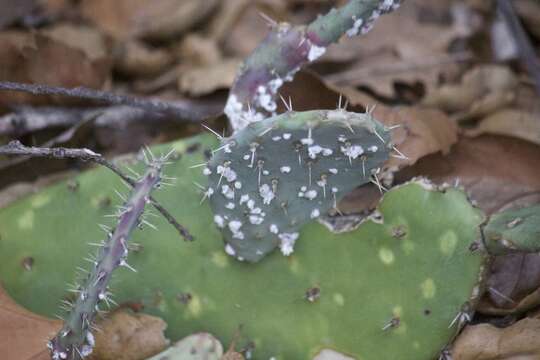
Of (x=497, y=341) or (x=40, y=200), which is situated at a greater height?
(x=40, y=200)

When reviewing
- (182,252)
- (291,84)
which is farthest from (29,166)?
(291,84)

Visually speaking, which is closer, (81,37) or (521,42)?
(521,42)

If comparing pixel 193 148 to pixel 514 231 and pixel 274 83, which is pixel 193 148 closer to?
pixel 274 83

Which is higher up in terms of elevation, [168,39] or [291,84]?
[291,84]

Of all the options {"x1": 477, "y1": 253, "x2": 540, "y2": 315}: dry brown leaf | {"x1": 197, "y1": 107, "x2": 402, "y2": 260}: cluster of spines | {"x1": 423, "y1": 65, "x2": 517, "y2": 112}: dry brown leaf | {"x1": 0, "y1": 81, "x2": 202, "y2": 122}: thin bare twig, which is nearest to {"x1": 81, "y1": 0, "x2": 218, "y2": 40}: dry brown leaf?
{"x1": 0, "y1": 81, "x2": 202, "y2": 122}: thin bare twig

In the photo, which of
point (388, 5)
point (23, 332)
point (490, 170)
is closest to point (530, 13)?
point (490, 170)

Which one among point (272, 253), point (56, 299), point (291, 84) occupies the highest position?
point (291, 84)

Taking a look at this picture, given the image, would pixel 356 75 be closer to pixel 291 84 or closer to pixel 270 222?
pixel 291 84

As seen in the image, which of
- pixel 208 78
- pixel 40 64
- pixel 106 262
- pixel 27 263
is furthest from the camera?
pixel 208 78
